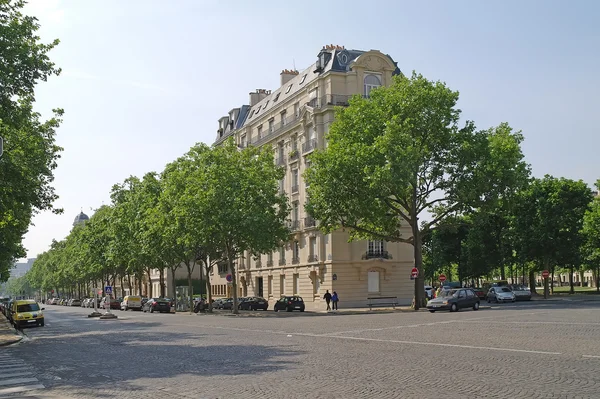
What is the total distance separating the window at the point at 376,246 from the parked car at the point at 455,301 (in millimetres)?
15257

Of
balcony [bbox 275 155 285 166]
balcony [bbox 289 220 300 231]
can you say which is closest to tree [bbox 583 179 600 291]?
balcony [bbox 289 220 300 231]

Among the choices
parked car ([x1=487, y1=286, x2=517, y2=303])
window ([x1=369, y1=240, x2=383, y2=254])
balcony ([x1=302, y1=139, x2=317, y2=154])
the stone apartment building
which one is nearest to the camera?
the stone apartment building

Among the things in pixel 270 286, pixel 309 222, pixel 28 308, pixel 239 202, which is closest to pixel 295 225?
pixel 309 222

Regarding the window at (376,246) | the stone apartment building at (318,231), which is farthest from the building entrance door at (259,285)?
the window at (376,246)

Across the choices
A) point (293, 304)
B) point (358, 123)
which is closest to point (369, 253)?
point (293, 304)

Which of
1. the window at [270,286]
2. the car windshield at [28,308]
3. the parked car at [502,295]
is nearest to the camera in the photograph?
the car windshield at [28,308]

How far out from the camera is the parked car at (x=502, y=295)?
195 ft

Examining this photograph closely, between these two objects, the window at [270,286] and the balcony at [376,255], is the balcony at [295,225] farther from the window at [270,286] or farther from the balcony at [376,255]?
the window at [270,286]

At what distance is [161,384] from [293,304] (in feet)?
131

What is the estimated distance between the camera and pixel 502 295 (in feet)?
196

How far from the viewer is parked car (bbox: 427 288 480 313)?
40750 mm

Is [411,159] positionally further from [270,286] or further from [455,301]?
Result: [270,286]

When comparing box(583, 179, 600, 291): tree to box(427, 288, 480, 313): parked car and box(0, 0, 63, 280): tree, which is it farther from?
box(0, 0, 63, 280): tree

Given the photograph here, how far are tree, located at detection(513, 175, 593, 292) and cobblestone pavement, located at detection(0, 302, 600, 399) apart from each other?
46.0 metres
